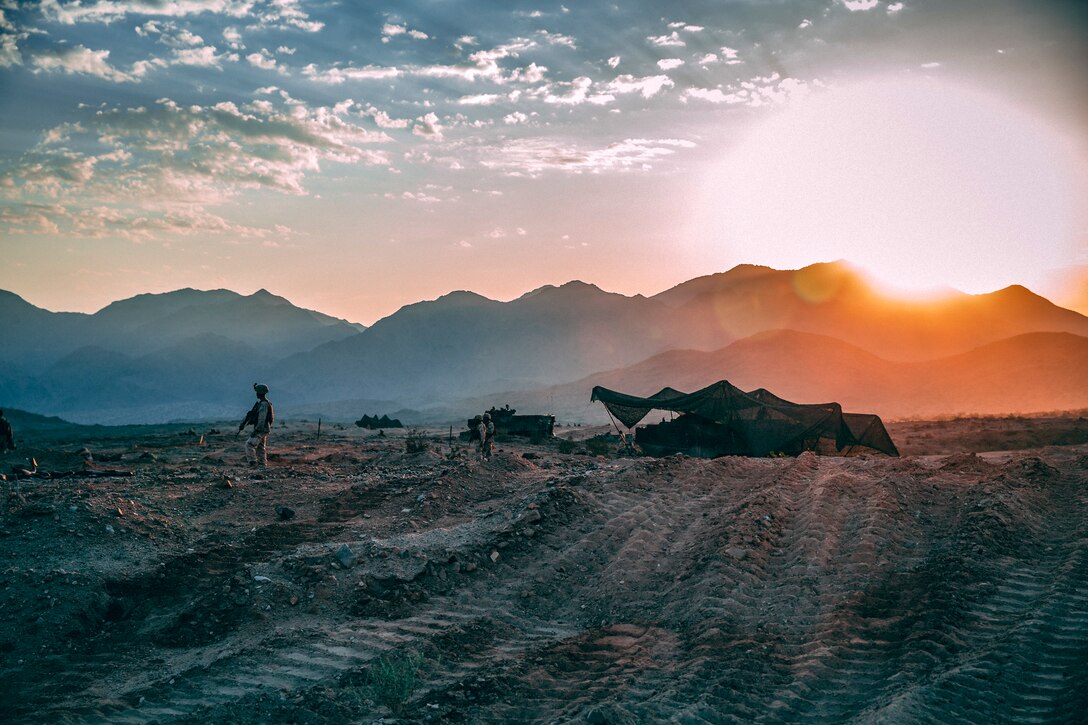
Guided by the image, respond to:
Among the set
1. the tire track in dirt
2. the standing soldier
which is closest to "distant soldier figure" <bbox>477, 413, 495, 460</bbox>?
the standing soldier

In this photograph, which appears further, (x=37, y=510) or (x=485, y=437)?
(x=485, y=437)

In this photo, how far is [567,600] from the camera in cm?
891

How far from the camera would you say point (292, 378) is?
433 ft

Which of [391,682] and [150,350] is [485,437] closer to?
[391,682]

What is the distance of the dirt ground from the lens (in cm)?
608

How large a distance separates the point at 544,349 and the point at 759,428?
11574 centimetres

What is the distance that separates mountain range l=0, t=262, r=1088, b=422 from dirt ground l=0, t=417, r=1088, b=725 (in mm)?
56508

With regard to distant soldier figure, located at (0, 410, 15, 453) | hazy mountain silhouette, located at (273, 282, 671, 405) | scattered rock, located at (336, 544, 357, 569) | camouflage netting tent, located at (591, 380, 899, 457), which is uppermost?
hazy mountain silhouette, located at (273, 282, 671, 405)

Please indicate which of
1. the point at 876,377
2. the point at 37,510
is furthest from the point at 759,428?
the point at 876,377

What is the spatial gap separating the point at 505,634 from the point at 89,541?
6.09 meters

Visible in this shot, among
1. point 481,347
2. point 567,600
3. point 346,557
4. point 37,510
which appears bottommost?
point 567,600

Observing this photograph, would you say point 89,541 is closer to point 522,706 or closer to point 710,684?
point 522,706

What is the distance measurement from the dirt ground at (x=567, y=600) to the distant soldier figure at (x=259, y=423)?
2.69 metres

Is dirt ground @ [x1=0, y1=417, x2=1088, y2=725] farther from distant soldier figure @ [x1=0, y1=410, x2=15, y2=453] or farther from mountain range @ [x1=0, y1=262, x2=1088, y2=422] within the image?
mountain range @ [x1=0, y1=262, x2=1088, y2=422]
